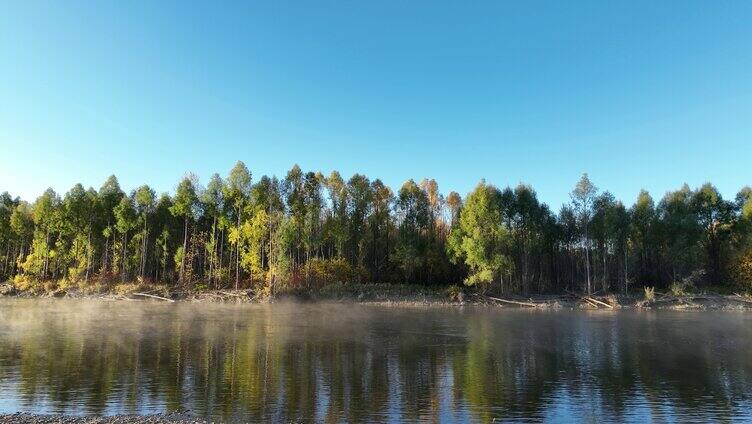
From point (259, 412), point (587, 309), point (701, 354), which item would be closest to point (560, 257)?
point (587, 309)

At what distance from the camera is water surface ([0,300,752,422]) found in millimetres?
17016

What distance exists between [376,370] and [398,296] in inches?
1875

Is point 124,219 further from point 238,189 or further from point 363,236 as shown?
point 363,236

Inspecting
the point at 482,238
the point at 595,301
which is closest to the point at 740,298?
the point at 595,301

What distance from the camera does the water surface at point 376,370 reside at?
17.0 m

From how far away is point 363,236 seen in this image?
78688 millimetres

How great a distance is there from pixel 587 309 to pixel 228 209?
184 feet

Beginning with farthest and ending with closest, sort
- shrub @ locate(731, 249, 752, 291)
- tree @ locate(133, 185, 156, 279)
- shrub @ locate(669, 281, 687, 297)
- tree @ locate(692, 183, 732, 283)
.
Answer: tree @ locate(692, 183, 732, 283)
tree @ locate(133, 185, 156, 279)
shrub @ locate(731, 249, 752, 291)
shrub @ locate(669, 281, 687, 297)

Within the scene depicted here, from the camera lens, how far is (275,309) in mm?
57500

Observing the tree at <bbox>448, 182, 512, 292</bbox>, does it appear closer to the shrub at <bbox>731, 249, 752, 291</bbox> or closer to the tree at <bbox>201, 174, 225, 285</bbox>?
the shrub at <bbox>731, 249, 752, 291</bbox>

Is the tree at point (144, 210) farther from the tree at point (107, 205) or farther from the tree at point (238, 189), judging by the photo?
the tree at point (238, 189)

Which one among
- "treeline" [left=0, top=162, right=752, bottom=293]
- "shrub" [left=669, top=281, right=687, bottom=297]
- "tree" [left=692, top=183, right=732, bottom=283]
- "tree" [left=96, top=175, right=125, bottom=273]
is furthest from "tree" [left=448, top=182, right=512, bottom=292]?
"tree" [left=96, top=175, right=125, bottom=273]

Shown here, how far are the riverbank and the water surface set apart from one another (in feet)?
78.7

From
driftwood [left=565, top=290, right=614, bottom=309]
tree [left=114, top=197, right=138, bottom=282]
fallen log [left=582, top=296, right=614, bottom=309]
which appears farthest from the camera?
tree [left=114, top=197, right=138, bottom=282]
